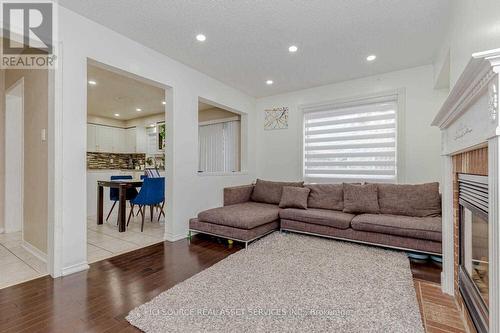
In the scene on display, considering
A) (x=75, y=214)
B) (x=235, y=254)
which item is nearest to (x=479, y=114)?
(x=235, y=254)

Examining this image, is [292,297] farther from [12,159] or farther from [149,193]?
[12,159]

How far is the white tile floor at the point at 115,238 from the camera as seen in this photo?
9.41 feet

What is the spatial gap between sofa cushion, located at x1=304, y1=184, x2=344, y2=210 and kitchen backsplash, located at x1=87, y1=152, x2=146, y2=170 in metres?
5.23

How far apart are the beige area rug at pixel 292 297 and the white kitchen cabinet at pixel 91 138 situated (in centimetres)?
569

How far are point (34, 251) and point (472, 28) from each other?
14.7 ft

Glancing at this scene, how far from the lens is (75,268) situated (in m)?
2.30

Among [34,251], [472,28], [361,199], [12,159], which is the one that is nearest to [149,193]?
[34,251]

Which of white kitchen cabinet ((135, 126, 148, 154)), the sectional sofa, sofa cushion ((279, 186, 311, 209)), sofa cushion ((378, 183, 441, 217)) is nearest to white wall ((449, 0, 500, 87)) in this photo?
sofa cushion ((378, 183, 441, 217))

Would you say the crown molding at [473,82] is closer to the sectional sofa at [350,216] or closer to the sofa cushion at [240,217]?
the sectional sofa at [350,216]

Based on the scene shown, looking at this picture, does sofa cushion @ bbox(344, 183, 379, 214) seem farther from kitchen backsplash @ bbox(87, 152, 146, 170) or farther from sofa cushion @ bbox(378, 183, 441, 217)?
kitchen backsplash @ bbox(87, 152, 146, 170)

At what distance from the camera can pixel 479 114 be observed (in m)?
1.14

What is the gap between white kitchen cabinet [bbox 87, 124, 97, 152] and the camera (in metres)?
6.29

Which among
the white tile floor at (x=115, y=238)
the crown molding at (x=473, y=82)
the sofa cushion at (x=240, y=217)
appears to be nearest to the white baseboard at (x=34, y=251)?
the white tile floor at (x=115, y=238)

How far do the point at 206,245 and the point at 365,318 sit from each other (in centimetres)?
208
